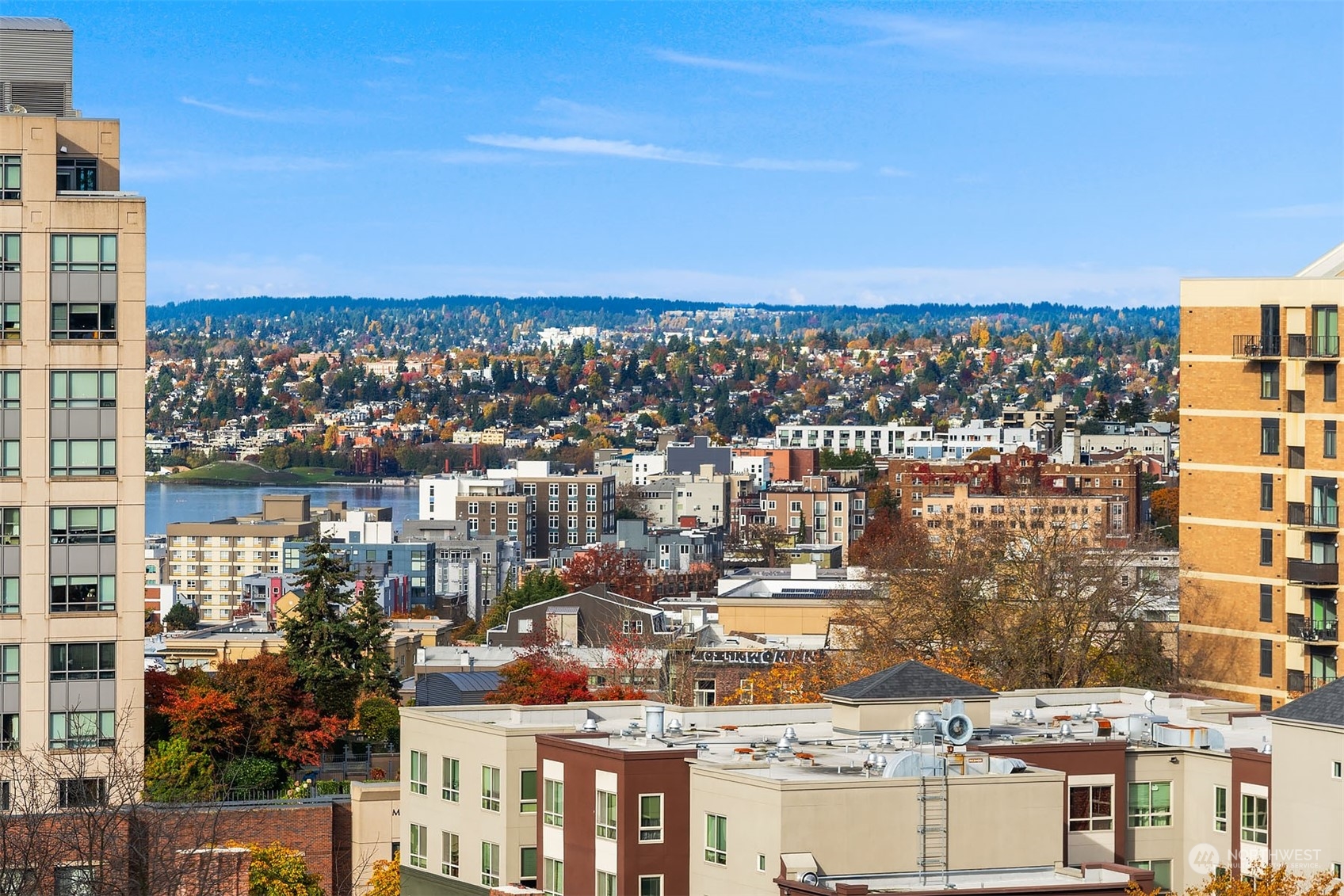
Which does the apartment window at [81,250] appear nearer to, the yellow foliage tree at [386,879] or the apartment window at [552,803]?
the yellow foliage tree at [386,879]

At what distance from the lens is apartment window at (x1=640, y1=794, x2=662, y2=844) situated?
24.6 meters

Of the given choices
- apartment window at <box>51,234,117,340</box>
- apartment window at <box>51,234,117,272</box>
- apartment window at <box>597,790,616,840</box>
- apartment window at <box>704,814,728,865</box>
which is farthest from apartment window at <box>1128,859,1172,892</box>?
apartment window at <box>51,234,117,272</box>

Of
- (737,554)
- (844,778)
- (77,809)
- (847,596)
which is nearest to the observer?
(844,778)

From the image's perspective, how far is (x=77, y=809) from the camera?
29719 millimetres

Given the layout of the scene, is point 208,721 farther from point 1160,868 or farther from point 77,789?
point 1160,868

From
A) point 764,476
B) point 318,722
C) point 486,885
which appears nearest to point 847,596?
point 318,722

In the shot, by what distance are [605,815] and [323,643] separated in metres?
25.2

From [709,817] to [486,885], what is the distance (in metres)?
5.06

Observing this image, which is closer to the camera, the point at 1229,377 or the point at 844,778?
the point at 844,778

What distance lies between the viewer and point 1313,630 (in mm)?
41906

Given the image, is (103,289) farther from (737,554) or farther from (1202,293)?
(737,554)

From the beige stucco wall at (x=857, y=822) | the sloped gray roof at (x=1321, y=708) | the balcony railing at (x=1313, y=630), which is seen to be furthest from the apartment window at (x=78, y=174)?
the balcony railing at (x=1313, y=630)

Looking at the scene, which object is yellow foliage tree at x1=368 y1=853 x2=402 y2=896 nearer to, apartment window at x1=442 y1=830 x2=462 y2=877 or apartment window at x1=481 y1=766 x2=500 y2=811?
apartment window at x1=442 y1=830 x2=462 y2=877

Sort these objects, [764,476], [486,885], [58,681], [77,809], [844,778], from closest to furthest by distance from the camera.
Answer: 1. [844,778]
2. [486,885]
3. [77,809]
4. [58,681]
5. [764,476]
